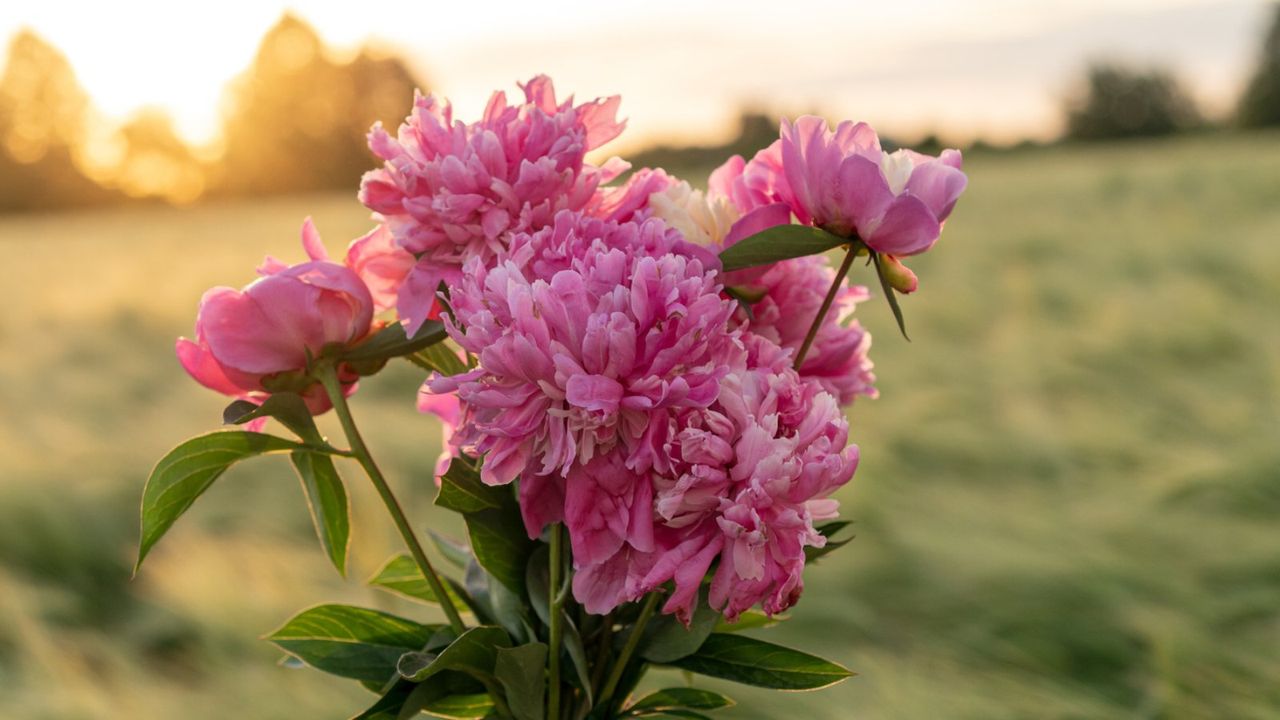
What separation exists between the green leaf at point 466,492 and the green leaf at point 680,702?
0.10 meters

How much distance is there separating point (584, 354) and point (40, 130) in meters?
16.4

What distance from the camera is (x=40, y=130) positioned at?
14508 millimetres

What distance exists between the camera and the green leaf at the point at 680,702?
0.44 m

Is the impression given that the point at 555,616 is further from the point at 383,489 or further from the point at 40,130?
the point at 40,130

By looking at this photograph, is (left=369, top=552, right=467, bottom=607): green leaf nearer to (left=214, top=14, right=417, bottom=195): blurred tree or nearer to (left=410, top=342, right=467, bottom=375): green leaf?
(left=410, top=342, right=467, bottom=375): green leaf

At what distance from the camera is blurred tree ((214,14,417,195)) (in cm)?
1462

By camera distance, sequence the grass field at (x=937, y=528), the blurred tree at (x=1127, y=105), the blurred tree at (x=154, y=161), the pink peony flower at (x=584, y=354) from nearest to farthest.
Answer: the pink peony flower at (x=584, y=354)
the grass field at (x=937, y=528)
the blurred tree at (x=154, y=161)
the blurred tree at (x=1127, y=105)

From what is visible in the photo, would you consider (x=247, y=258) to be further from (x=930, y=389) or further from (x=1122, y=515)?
(x=1122, y=515)

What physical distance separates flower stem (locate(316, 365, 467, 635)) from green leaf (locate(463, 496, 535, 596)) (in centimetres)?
2

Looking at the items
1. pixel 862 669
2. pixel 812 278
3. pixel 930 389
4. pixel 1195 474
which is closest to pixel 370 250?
pixel 812 278

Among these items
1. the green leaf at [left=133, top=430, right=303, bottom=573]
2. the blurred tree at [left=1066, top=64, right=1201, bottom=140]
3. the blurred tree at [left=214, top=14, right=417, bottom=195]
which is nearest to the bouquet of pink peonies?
the green leaf at [left=133, top=430, right=303, bottom=573]

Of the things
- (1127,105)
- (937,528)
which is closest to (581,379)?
(937,528)

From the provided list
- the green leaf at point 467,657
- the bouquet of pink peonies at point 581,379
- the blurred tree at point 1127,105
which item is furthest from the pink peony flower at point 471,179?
the blurred tree at point 1127,105

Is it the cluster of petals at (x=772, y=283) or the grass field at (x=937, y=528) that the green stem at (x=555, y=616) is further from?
the grass field at (x=937, y=528)
